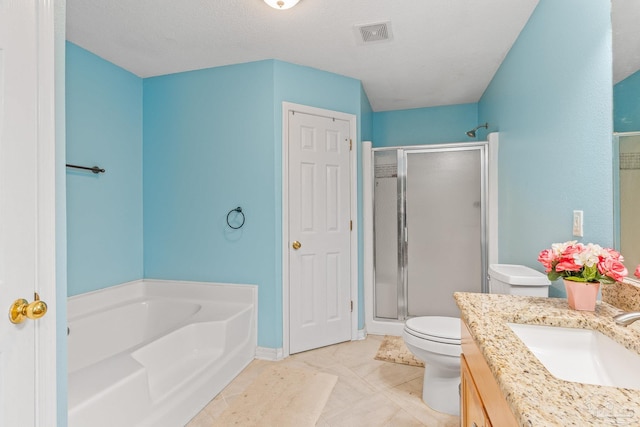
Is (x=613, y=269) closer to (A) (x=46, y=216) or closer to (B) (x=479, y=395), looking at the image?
(B) (x=479, y=395)

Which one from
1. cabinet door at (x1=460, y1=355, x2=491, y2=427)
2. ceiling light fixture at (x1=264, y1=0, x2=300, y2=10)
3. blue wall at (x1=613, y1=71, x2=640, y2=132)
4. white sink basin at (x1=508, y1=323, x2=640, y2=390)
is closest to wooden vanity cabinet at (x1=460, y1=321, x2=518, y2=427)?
cabinet door at (x1=460, y1=355, x2=491, y2=427)

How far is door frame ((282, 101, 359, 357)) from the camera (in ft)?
8.45

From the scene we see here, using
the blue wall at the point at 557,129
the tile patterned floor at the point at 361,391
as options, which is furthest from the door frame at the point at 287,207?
the blue wall at the point at 557,129

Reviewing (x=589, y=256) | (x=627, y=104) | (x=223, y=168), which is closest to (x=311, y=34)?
(x=223, y=168)

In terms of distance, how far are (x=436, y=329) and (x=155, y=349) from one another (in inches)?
63.4

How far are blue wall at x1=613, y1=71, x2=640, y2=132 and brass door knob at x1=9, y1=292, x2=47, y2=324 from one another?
1882mm

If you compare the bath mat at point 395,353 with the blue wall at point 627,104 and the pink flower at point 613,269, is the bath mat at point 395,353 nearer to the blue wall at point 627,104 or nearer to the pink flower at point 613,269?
the pink flower at point 613,269

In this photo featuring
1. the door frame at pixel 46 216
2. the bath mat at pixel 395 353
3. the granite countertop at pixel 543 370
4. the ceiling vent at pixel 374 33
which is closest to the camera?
the granite countertop at pixel 543 370

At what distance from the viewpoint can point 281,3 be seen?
6.03 ft

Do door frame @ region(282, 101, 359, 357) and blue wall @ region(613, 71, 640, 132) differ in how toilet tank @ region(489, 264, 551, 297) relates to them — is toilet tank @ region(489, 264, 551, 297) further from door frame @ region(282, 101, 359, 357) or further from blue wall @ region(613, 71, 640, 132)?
door frame @ region(282, 101, 359, 357)

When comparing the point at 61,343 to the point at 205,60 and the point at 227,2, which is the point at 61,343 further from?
the point at 205,60

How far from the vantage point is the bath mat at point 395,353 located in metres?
2.47

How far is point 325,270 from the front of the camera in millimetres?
2756

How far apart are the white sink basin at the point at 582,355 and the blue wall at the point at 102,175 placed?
8.93 feet
